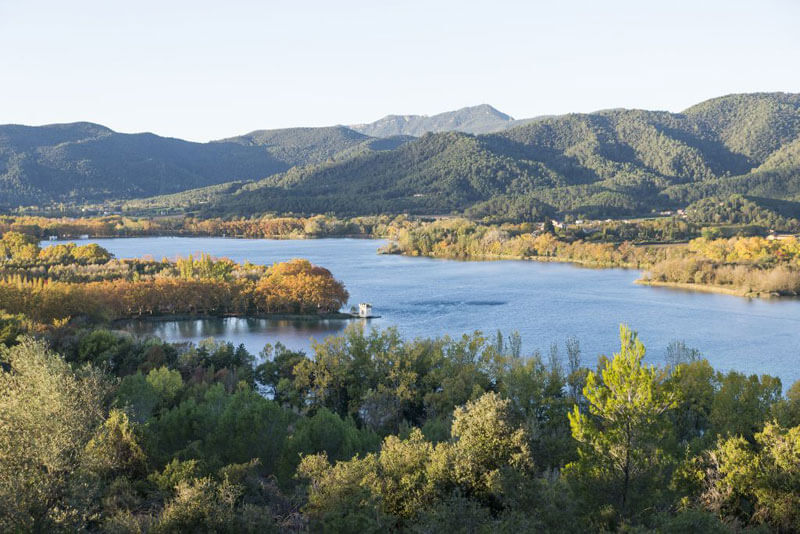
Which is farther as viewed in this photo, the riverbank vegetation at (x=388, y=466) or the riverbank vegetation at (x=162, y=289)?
the riverbank vegetation at (x=162, y=289)

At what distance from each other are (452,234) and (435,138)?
8563cm

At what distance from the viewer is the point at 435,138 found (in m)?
180

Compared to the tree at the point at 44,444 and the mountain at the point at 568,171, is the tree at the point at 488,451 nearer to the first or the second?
the tree at the point at 44,444

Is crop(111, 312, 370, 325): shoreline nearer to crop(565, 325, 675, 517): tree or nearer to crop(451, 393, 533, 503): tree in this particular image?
crop(451, 393, 533, 503): tree

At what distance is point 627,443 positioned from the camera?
45.8ft

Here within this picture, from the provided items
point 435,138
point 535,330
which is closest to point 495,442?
point 535,330

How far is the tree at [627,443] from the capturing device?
45.1 feet

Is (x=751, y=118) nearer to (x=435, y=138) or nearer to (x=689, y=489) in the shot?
(x=435, y=138)

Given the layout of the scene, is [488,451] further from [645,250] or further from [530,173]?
[530,173]

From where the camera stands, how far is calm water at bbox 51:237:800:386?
128ft

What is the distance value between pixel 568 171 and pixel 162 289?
134 m

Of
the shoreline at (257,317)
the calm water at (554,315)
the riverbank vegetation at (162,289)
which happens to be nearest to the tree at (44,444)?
the calm water at (554,315)

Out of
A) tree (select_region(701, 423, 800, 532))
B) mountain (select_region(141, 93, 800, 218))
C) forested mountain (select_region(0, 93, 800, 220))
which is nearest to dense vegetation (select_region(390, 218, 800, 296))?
forested mountain (select_region(0, 93, 800, 220))

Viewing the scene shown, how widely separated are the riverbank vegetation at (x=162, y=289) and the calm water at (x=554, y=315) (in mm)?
2414
